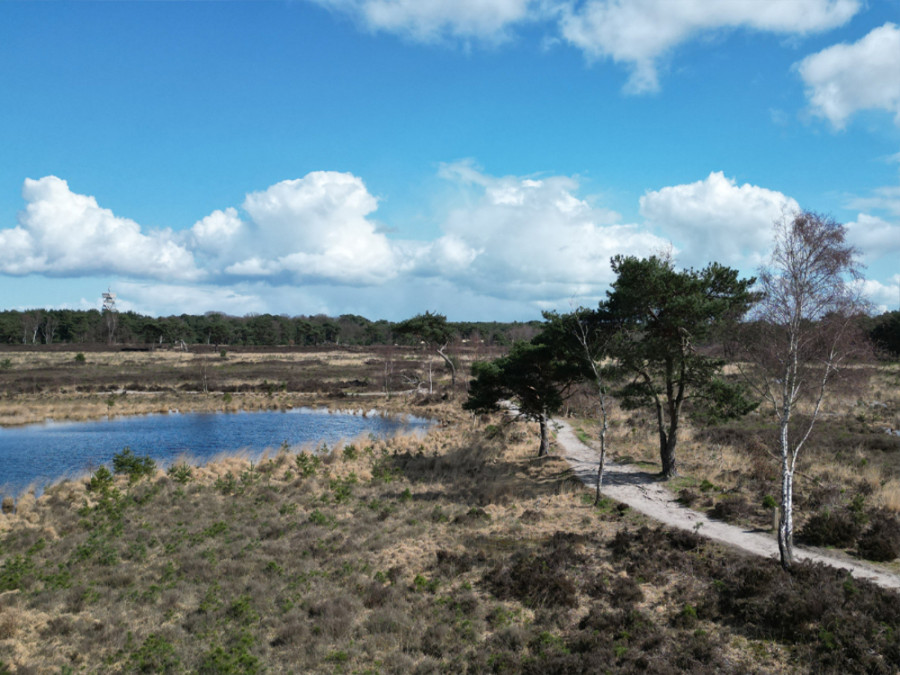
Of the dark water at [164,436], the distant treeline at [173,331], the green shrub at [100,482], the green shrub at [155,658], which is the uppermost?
the distant treeline at [173,331]

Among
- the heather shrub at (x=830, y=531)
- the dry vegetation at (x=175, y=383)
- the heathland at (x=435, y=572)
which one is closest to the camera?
the heathland at (x=435, y=572)

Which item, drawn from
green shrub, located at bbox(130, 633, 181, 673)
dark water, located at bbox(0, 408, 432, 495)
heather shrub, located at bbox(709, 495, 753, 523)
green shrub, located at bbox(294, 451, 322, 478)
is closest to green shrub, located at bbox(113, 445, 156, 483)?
dark water, located at bbox(0, 408, 432, 495)

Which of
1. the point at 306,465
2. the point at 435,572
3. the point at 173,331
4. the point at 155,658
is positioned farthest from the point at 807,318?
the point at 173,331

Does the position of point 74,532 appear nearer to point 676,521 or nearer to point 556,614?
point 556,614

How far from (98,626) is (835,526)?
18.9 metres

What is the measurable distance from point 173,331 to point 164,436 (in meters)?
105

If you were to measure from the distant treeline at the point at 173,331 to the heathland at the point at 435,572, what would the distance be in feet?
308

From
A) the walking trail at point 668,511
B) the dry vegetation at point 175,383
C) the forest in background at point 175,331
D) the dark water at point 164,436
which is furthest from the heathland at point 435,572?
the forest in background at point 175,331

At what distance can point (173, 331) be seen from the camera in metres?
134

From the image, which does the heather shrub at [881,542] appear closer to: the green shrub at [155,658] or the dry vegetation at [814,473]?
the dry vegetation at [814,473]

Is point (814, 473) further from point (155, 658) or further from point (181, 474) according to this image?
point (181, 474)

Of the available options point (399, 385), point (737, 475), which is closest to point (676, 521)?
point (737, 475)

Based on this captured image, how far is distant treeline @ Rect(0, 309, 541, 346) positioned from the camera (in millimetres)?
130000

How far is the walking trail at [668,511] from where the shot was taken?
1377 cm
